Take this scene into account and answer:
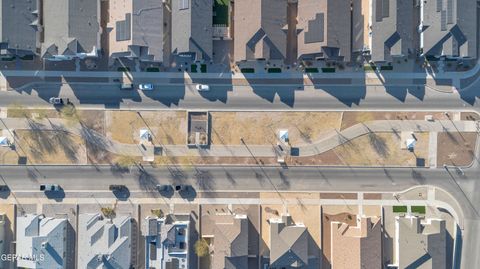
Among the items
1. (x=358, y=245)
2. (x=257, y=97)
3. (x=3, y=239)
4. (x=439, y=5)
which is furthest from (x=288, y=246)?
(x=3, y=239)

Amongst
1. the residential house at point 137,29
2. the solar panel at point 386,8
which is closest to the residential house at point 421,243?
the solar panel at point 386,8

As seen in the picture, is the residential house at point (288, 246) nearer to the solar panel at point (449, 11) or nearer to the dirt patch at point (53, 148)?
the dirt patch at point (53, 148)

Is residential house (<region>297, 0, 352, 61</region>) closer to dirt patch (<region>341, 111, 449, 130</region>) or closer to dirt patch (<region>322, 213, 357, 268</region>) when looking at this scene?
dirt patch (<region>341, 111, 449, 130</region>)

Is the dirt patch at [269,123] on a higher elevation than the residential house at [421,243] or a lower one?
higher

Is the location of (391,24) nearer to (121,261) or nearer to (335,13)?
(335,13)

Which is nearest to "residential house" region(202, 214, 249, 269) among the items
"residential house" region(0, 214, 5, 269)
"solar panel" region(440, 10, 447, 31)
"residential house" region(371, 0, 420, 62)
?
"residential house" region(0, 214, 5, 269)

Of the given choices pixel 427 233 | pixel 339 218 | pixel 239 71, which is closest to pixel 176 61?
pixel 239 71
